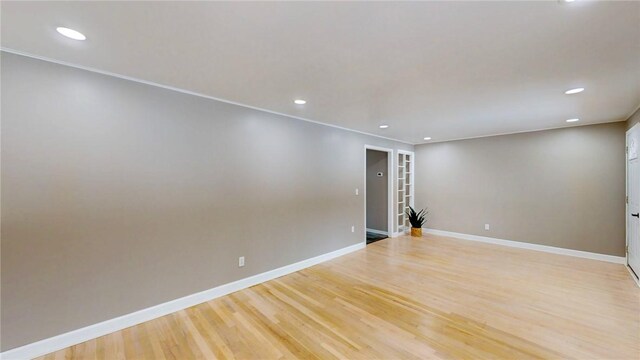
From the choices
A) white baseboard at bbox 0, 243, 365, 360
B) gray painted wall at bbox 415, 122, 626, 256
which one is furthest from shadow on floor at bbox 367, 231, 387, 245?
white baseboard at bbox 0, 243, 365, 360

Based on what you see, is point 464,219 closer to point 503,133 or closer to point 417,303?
point 503,133

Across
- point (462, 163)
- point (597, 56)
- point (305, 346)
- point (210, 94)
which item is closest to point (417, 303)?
point (305, 346)

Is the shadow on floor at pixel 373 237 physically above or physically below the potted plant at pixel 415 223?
below

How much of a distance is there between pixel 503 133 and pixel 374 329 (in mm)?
4896

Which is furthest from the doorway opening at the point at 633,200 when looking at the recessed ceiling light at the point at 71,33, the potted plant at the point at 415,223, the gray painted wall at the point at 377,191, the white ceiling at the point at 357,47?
the recessed ceiling light at the point at 71,33

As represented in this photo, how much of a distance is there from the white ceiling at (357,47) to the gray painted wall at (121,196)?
287mm

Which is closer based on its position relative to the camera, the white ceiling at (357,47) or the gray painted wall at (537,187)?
the white ceiling at (357,47)

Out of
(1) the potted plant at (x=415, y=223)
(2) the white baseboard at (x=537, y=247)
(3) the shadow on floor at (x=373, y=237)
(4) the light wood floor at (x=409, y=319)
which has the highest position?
(1) the potted plant at (x=415, y=223)

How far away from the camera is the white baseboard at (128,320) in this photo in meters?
1.89

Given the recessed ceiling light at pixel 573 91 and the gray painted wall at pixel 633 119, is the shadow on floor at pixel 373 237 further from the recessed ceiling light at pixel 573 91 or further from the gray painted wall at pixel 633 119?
the gray painted wall at pixel 633 119

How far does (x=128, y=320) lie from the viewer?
2.29 metres

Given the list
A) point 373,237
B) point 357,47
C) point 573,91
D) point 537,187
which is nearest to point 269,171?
point 357,47

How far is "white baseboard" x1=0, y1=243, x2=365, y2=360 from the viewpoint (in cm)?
189

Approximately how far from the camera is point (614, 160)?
3.97 meters
